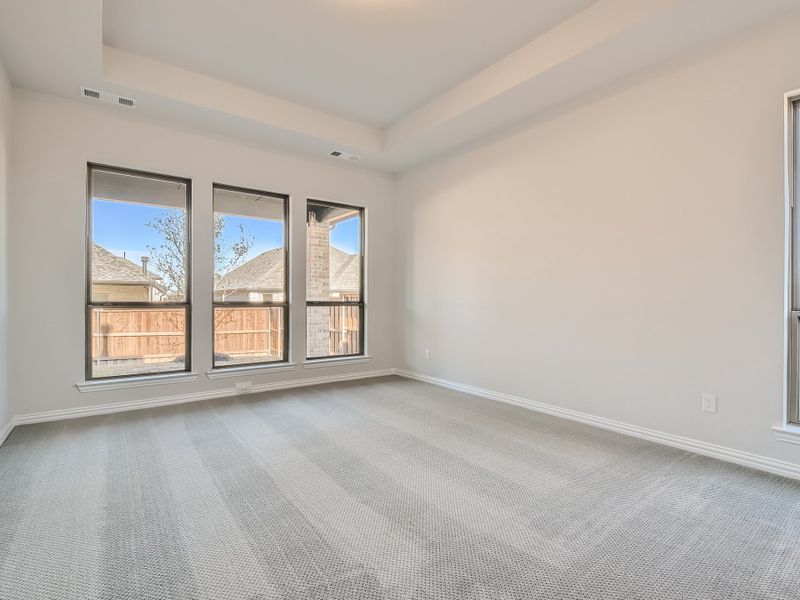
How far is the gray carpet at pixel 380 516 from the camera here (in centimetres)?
156

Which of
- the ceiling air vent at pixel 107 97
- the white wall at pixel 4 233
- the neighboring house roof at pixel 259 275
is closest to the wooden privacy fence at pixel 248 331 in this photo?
the neighboring house roof at pixel 259 275

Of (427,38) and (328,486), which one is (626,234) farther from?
(328,486)

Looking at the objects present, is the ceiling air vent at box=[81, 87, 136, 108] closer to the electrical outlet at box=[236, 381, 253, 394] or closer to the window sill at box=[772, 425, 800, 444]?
the electrical outlet at box=[236, 381, 253, 394]

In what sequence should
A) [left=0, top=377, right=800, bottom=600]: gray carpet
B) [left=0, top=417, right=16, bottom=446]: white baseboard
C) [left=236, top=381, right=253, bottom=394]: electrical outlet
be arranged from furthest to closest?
[left=236, top=381, right=253, bottom=394]: electrical outlet
[left=0, top=417, right=16, bottom=446]: white baseboard
[left=0, top=377, right=800, bottom=600]: gray carpet

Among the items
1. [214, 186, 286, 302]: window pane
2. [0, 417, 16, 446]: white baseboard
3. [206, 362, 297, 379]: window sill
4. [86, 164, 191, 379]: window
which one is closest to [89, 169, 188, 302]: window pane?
[86, 164, 191, 379]: window

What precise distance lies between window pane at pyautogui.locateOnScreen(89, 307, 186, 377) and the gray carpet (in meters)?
0.71

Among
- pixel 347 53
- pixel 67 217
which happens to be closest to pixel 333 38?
pixel 347 53

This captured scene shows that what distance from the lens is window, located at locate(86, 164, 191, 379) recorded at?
3.82 meters

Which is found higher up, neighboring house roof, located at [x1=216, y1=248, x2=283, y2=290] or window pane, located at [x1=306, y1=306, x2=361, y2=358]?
neighboring house roof, located at [x1=216, y1=248, x2=283, y2=290]

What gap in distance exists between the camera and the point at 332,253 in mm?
5324

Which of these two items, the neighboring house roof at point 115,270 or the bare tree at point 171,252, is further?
the bare tree at point 171,252

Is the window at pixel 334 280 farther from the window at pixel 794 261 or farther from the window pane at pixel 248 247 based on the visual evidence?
the window at pixel 794 261

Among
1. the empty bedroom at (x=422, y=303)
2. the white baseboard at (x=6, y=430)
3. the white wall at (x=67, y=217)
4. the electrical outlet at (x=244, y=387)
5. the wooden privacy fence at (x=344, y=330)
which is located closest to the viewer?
the empty bedroom at (x=422, y=303)

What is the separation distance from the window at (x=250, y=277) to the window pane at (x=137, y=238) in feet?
1.26
